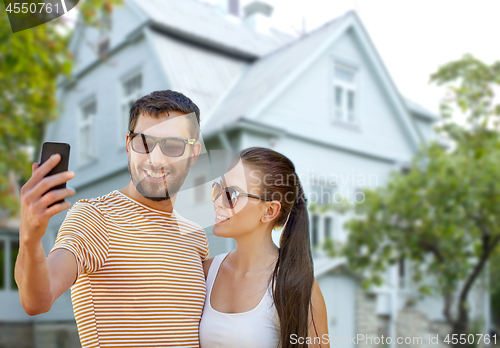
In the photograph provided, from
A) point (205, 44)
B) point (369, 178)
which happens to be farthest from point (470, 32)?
point (205, 44)

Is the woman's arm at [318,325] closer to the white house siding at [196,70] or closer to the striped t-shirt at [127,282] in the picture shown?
the striped t-shirt at [127,282]

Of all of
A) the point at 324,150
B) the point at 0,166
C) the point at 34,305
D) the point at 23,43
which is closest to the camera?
the point at 34,305

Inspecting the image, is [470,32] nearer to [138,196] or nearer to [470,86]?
[470,86]

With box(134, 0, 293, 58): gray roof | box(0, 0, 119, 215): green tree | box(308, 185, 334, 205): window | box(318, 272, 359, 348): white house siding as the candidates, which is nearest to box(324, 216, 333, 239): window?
box(308, 185, 334, 205): window

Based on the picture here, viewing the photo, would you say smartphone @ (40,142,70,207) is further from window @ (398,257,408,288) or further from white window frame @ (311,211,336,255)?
window @ (398,257,408,288)

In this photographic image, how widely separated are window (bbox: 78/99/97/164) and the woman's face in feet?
15.5

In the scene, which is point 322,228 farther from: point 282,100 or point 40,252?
point 40,252

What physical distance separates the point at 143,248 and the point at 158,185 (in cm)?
18

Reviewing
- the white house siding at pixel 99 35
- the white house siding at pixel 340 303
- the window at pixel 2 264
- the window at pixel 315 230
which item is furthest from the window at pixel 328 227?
the window at pixel 2 264

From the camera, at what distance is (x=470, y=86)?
8594mm

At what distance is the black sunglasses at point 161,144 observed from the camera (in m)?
1.36

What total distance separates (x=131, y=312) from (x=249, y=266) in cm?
45

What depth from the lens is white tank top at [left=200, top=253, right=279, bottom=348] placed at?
144 cm

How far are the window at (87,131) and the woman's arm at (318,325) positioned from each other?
496cm
